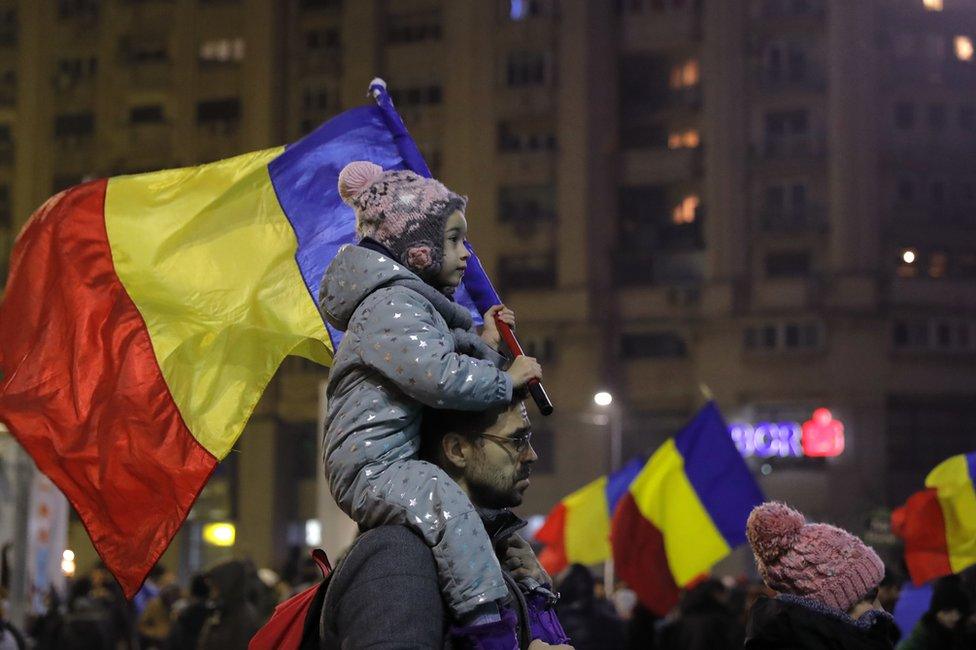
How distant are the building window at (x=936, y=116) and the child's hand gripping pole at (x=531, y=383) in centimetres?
5145

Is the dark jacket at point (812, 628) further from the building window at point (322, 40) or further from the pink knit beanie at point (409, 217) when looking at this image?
the building window at point (322, 40)

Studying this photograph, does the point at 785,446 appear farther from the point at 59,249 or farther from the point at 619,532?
the point at 59,249

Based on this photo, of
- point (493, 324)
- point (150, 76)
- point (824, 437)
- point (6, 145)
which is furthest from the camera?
point (6, 145)

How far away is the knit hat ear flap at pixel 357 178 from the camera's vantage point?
12.7 feet

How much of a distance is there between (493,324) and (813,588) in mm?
1384

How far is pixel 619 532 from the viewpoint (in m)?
13.7

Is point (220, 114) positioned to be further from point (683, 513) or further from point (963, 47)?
point (683, 513)

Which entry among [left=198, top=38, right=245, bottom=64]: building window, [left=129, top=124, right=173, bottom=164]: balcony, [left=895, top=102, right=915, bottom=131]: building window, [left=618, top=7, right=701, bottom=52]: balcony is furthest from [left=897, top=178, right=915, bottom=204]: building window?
[left=129, top=124, right=173, bottom=164]: balcony

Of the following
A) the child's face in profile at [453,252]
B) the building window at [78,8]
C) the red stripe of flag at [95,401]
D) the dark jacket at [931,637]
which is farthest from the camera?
the building window at [78,8]

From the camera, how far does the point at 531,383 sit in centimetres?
363

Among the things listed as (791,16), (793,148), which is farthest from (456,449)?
(791,16)

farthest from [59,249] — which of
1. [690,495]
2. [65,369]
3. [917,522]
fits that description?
[690,495]

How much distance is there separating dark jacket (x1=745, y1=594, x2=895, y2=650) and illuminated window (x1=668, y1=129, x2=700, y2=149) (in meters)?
49.7

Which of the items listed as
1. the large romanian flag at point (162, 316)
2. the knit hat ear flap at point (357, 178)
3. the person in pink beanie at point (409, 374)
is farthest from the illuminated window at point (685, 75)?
the person in pink beanie at point (409, 374)
